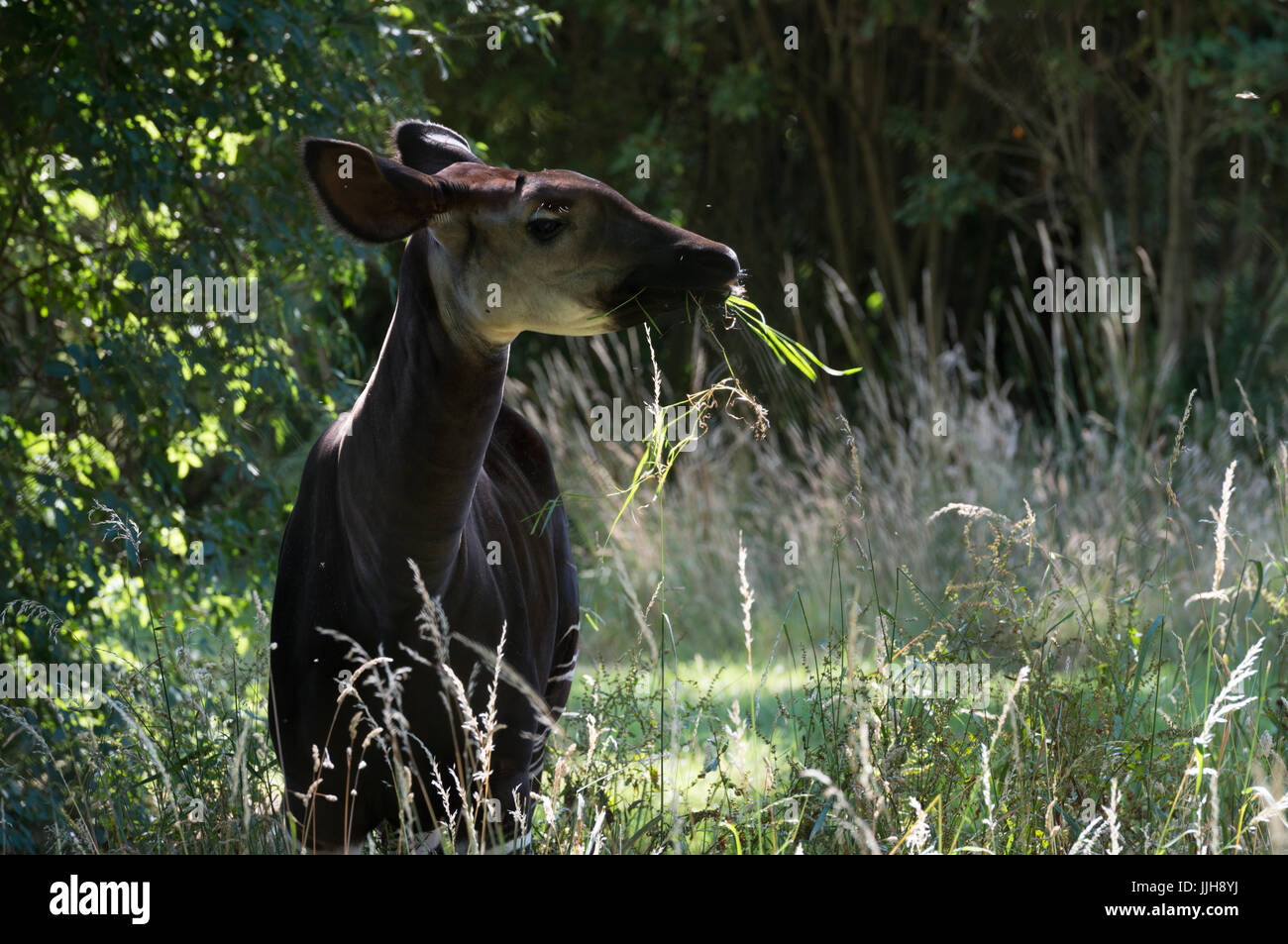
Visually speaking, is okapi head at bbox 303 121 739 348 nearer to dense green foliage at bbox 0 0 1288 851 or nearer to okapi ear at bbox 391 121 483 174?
dense green foliage at bbox 0 0 1288 851

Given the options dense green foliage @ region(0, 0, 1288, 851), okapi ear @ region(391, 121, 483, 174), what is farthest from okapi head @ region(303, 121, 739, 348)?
okapi ear @ region(391, 121, 483, 174)

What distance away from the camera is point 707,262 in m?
2.63

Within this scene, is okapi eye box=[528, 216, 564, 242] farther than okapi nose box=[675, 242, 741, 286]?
Yes

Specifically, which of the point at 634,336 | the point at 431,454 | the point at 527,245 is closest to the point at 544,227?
the point at 527,245

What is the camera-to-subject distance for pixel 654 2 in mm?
10789

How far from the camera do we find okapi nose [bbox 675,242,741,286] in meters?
2.63

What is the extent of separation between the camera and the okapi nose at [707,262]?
8.64 feet

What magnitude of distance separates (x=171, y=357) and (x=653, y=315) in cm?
231

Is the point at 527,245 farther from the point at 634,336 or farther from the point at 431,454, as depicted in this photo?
the point at 634,336

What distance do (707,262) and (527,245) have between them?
388 mm

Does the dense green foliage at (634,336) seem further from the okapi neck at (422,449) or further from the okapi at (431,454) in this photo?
the okapi neck at (422,449)

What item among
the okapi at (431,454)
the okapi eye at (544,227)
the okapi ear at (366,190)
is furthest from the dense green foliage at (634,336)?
the okapi ear at (366,190)

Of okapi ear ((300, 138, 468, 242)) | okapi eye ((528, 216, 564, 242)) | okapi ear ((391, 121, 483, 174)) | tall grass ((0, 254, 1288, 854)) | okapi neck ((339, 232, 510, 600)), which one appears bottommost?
tall grass ((0, 254, 1288, 854))

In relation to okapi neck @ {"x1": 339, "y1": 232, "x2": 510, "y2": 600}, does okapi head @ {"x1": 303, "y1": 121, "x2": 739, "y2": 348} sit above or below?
above
